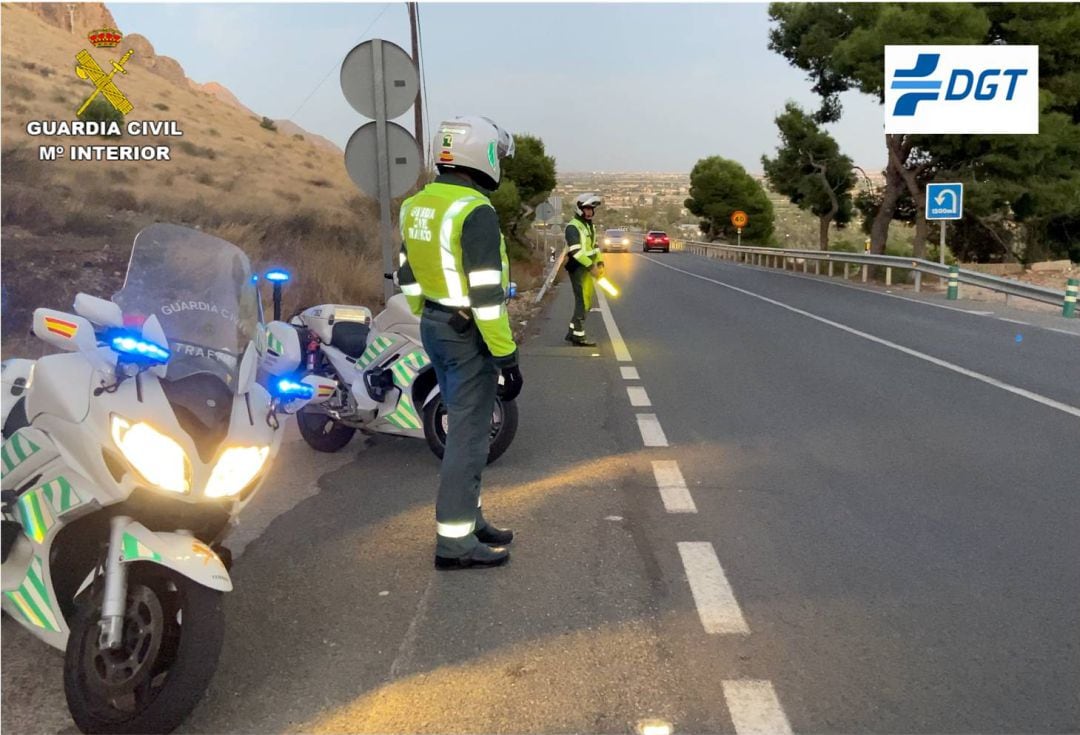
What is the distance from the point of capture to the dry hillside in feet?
41.0

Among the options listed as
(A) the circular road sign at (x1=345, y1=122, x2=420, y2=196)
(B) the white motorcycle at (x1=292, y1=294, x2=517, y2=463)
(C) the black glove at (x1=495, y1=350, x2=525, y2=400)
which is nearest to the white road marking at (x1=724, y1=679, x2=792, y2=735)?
(C) the black glove at (x1=495, y1=350, x2=525, y2=400)

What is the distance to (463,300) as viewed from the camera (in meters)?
4.36

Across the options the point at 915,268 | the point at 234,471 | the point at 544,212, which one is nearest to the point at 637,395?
the point at 234,471

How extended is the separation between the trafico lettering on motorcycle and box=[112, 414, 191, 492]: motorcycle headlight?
69.4 inches

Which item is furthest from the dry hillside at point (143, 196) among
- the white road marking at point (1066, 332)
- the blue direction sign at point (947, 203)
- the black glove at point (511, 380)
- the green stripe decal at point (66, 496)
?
the blue direction sign at point (947, 203)

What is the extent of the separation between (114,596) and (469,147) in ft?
8.21

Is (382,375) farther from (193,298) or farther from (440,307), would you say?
(193,298)

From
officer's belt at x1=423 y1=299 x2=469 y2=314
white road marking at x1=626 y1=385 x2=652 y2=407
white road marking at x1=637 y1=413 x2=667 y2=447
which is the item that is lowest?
white road marking at x1=637 y1=413 x2=667 y2=447

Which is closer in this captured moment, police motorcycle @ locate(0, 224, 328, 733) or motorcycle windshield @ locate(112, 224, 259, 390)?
police motorcycle @ locate(0, 224, 328, 733)

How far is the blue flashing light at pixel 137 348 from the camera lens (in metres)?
2.91

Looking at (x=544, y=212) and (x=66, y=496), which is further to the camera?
(x=544, y=212)

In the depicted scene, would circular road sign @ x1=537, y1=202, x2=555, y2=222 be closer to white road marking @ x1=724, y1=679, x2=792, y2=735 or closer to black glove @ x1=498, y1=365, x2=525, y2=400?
black glove @ x1=498, y1=365, x2=525, y2=400

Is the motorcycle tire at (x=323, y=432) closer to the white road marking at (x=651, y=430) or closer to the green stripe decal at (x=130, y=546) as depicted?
the white road marking at (x=651, y=430)

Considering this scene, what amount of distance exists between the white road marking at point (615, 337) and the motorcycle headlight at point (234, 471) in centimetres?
804
